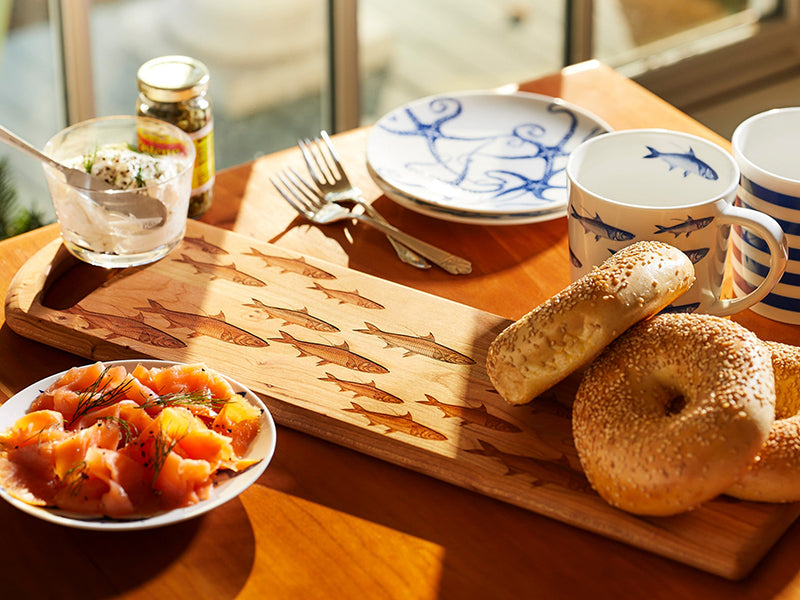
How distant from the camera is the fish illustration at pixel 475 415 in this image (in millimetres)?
924

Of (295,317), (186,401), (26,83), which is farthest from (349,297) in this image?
(26,83)

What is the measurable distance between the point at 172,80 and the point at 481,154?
0.48 metres

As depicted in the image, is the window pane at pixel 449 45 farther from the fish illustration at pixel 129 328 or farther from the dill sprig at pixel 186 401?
the dill sprig at pixel 186 401

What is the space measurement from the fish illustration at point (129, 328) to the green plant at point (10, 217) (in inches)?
37.0

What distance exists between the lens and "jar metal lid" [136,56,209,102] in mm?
1227

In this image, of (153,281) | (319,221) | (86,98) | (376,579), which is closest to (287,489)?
(376,579)

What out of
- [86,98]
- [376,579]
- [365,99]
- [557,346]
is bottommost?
[365,99]

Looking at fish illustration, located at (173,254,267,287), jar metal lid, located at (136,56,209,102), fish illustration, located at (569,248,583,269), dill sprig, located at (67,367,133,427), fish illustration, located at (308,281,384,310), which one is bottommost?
fish illustration, located at (308,281,384,310)

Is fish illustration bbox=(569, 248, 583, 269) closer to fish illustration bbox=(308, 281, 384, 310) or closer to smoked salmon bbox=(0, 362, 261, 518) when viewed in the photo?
fish illustration bbox=(308, 281, 384, 310)

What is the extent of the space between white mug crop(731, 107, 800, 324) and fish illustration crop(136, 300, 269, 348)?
23.0 inches

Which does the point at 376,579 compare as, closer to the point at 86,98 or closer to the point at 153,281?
the point at 153,281

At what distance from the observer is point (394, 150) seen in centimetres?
140

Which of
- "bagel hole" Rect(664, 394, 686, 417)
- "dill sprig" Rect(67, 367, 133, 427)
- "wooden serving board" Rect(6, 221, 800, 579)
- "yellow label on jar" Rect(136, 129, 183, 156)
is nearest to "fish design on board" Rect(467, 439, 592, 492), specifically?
"wooden serving board" Rect(6, 221, 800, 579)

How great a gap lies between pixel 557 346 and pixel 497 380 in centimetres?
8
